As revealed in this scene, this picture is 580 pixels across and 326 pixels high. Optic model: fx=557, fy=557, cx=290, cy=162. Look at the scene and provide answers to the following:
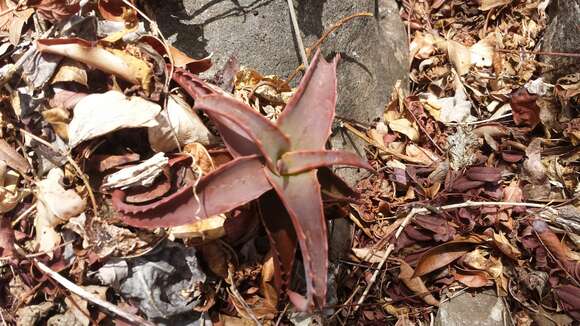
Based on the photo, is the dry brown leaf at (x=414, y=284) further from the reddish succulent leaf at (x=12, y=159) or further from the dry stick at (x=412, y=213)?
the reddish succulent leaf at (x=12, y=159)

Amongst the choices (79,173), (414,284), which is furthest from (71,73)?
(414,284)

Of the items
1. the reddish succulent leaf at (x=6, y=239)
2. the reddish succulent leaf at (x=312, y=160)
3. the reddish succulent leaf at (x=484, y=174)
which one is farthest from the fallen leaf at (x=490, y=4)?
the reddish succulent leaf at (x=6, y=239)

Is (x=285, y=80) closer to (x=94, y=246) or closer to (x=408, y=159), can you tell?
(x=408, y=159)

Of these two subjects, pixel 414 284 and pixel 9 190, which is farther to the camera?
pixel 414 284

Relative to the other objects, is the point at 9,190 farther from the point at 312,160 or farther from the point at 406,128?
the point at 406,128

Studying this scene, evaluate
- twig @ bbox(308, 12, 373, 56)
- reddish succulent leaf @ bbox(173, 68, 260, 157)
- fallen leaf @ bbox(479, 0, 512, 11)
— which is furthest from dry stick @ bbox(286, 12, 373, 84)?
fallen leaf @ bbox(479, 0, 512, 11)

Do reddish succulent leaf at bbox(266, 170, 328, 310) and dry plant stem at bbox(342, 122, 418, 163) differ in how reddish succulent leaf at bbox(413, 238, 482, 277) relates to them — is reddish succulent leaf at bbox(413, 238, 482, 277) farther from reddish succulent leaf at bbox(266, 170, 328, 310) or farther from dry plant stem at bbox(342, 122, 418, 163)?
reddish succulent leaf at bbox(266, 170, 328, 310)

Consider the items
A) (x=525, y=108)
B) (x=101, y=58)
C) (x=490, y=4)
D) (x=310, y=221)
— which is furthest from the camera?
(x=490, y=4)
